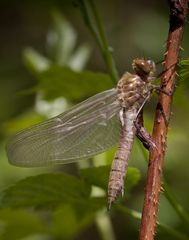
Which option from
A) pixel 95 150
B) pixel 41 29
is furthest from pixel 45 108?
pixel 41 29

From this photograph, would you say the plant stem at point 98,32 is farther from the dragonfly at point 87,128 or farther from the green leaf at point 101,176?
the green leaf at point 101,176

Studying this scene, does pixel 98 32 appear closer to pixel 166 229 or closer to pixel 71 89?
pixel 71 89

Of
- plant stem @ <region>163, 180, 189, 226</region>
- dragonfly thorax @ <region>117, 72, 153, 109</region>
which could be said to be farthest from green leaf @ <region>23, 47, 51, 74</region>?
plant stem @ <region>163, 180, 189, 226</region>

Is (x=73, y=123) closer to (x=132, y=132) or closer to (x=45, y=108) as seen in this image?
(x=132, y=132)

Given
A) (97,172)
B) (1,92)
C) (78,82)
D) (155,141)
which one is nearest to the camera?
(155,141)

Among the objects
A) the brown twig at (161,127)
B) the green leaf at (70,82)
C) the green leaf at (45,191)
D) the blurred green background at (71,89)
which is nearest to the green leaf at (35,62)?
the blurred green background at (71,89)

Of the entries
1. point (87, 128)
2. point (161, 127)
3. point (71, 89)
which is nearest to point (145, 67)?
point (87, 128)
